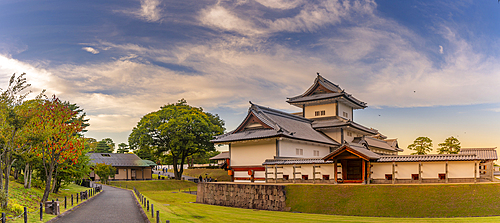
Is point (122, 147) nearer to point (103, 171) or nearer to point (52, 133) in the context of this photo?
point (103, 171)

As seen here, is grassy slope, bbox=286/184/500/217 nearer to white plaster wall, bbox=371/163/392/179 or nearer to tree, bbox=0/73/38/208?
white plaster wall, bbox=371/163/392/179

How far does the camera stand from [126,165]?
2657 inches

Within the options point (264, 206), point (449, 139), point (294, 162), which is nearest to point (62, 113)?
point (264, 206)

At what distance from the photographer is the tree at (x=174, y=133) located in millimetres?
62719

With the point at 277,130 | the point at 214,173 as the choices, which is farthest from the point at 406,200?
the point at 214,173

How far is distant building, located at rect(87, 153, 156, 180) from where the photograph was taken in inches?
2643

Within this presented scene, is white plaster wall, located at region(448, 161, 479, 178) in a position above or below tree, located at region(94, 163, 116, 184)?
above

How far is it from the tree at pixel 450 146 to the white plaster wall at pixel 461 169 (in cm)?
3987

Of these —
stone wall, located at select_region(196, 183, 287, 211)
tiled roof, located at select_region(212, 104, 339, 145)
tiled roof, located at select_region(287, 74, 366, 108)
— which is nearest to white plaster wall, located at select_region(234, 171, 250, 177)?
tiled roof, located at select_region(212, 104, 339, 145)

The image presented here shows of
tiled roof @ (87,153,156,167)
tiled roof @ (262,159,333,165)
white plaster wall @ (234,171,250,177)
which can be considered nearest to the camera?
tiled roof @ (262,159,333,165)

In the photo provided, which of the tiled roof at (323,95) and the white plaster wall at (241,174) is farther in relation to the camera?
the tiled roof at (323,95)

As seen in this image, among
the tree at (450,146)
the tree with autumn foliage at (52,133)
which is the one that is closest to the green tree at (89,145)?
the tree with autumn foliage at (52,133)

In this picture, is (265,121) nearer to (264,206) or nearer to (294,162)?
(294,162)

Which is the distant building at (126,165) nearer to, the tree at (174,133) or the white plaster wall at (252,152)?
the tree at (174,133)
